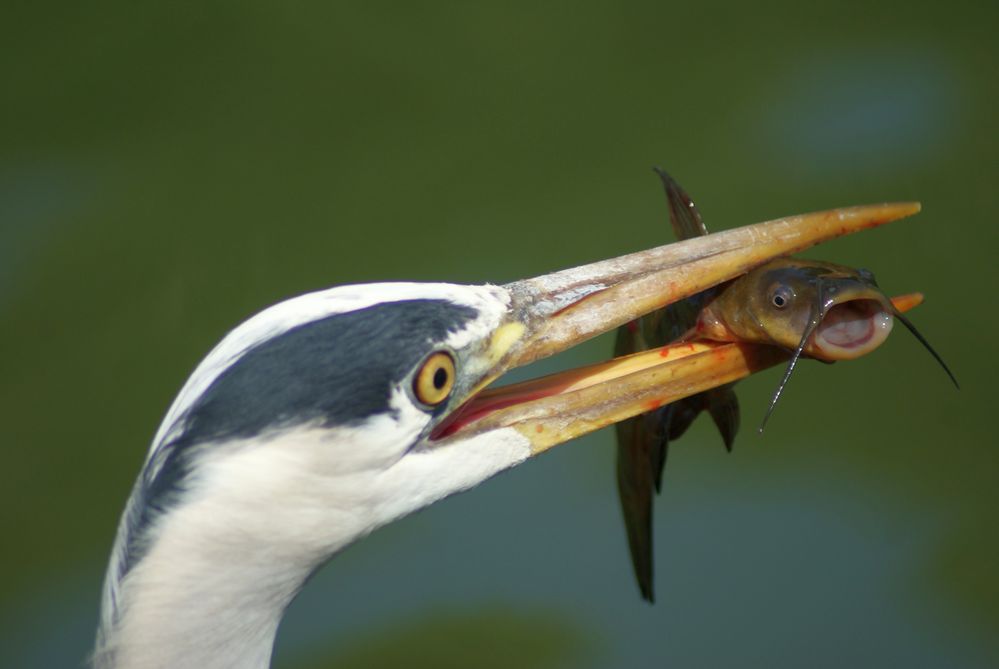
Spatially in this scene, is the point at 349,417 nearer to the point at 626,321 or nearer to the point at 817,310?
the point at 626,321

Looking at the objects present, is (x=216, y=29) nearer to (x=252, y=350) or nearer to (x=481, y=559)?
(x=481, y=559)

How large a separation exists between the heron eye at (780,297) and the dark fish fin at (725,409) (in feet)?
1.13

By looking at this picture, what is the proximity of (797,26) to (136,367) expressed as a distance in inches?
117

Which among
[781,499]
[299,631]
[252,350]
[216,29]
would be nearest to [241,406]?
[252,350]

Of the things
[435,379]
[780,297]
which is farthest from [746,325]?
[435,379]

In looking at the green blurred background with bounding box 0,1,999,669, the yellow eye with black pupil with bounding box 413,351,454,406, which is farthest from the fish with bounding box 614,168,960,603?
the green blurred background with bounding box 0,1,999,669

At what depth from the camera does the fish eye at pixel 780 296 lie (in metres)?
1.99

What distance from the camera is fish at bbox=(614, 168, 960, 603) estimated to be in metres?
1.96

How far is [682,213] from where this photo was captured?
7.66ft

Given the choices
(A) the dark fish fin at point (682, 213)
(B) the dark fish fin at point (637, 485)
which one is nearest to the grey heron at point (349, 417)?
(A) the dark fish fin at point (682, 213)

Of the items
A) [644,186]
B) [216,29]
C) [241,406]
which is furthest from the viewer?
[216,29]

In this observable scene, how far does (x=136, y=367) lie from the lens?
165 inches

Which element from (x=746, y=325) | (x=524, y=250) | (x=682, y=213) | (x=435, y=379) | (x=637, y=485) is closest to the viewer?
(x=435, y=379)

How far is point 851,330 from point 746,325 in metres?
0.19
